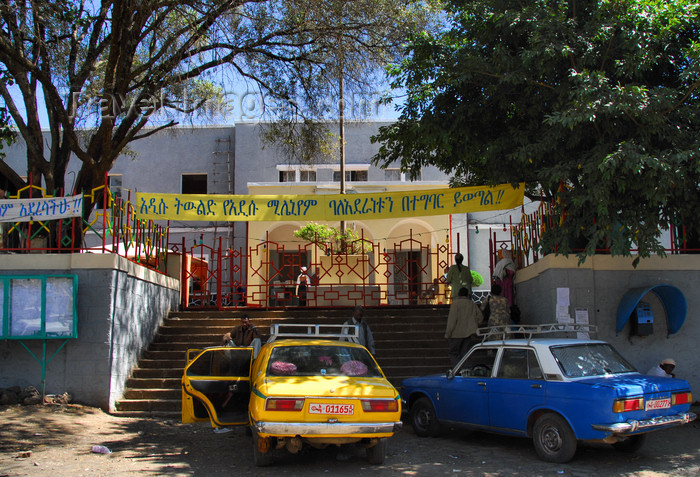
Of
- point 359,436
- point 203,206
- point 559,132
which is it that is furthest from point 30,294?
point 559,132

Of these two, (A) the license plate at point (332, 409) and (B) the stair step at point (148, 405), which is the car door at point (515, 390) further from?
(B) the stair step at point (148, 405)

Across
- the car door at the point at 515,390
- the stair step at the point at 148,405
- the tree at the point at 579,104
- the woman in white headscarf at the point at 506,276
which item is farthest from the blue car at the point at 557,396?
the stair step at the point at 148,405

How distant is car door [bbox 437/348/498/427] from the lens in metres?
7.74

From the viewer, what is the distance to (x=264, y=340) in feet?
40.3

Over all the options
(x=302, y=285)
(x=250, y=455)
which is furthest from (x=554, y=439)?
(x=302, y=285)

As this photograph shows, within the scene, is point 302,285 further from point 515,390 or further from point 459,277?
point 515,390

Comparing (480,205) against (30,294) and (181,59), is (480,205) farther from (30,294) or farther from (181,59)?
(30,294)

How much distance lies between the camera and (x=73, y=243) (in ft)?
34.4

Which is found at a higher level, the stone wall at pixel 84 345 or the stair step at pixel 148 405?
the stone wall at pixel 84 345

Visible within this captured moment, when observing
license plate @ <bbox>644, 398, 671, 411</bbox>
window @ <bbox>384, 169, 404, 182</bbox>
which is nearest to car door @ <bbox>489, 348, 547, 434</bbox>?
license plate @ <bbox>644, 398, 671, 411</bbox>

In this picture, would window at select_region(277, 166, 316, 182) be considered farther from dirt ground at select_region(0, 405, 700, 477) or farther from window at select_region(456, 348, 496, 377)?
window at select_region(456, 348, 496, 377)

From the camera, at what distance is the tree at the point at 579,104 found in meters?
8.08

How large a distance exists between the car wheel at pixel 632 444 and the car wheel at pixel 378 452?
9.61ft

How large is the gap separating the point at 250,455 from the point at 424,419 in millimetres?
2541
